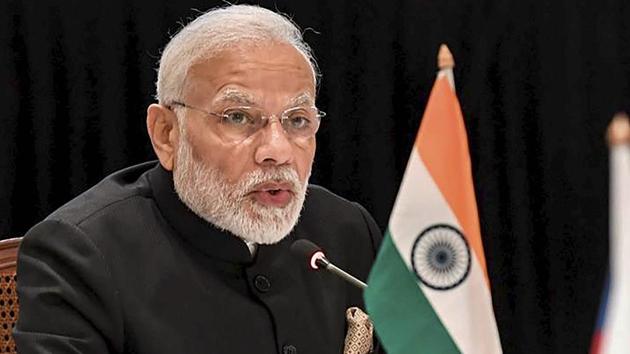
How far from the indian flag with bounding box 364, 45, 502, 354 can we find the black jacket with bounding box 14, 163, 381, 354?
644mm

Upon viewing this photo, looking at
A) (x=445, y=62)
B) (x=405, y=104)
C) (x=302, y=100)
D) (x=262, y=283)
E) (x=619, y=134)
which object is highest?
(x=619, y=134)

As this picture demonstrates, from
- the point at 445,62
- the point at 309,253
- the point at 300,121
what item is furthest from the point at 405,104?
the point at 445,62

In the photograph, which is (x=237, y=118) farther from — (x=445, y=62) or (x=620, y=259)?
(x=620, y=259)

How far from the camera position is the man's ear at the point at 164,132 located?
2.13 m

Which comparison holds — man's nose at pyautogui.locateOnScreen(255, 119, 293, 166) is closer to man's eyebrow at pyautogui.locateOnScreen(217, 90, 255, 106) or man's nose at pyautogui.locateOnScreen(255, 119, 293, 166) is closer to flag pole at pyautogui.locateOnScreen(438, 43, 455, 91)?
man's eyebrow at pyautogui.locateOnScreen(217, 90, 255, 106)

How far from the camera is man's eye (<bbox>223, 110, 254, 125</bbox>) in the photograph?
80.0 inches

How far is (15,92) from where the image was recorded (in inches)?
126

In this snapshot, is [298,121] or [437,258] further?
[298,121]

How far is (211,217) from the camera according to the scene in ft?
6.87

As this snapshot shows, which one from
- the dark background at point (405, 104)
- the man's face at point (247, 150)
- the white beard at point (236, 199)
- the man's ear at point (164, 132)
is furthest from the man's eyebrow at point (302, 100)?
the dark background at point (405, 104)

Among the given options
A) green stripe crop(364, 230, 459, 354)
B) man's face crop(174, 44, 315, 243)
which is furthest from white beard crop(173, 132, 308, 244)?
green stripe crop(364, 230, 459, 354)

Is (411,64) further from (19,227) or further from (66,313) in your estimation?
(66,313)

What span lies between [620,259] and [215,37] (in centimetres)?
127

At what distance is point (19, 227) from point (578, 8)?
6.13 feet
